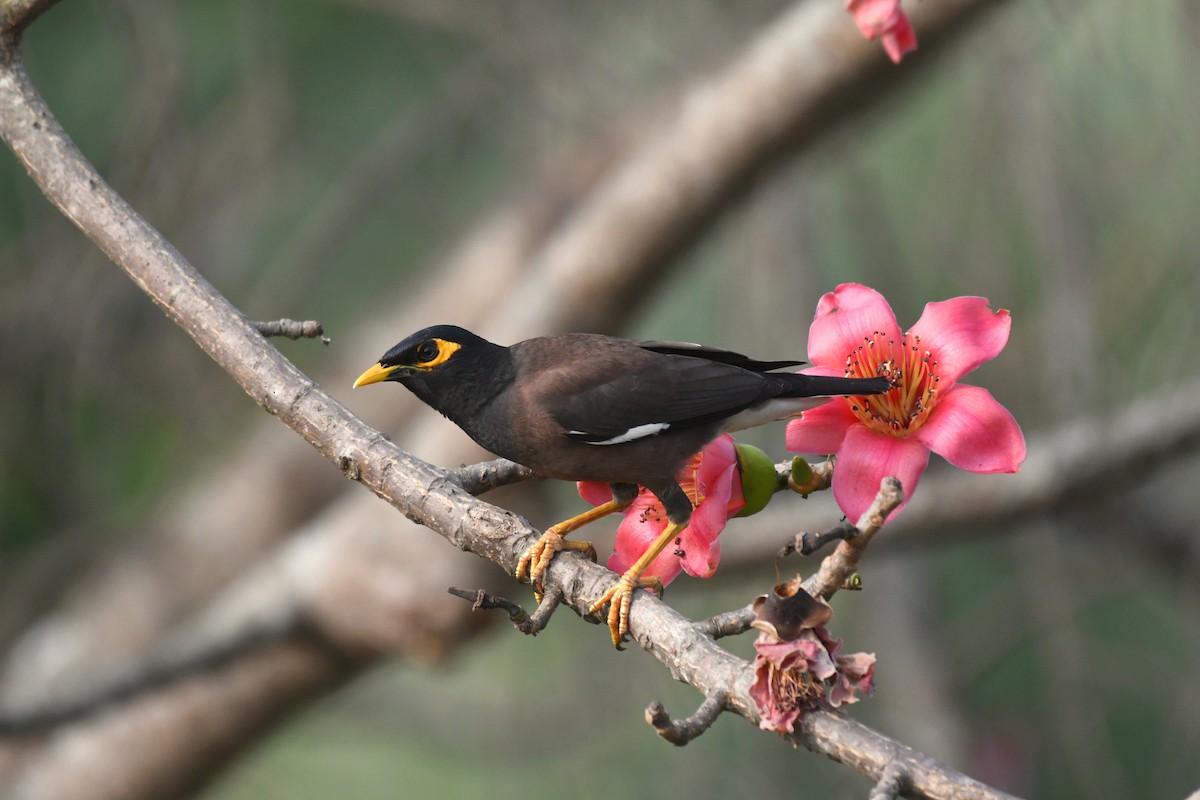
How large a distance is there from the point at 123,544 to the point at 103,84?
103 inches

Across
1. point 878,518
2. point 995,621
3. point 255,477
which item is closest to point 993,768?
point 995,621

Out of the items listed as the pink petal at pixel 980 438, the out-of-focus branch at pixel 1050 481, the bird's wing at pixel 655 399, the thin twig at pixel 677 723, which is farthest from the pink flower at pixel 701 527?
the out-of-focus branch at pixel 1050 481

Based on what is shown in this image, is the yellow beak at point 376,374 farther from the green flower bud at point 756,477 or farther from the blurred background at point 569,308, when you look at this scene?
the blurred background at point 569,308

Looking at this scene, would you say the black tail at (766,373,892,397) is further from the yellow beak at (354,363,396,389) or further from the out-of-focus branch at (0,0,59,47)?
the out-of-focus branch at (0,0,59,47)

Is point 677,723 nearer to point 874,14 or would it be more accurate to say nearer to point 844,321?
point 844,321

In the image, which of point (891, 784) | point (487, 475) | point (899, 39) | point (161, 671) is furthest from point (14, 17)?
point (161, 671)

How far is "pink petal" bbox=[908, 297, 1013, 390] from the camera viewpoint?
76.0 inches

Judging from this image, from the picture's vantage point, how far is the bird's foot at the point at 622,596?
200cm

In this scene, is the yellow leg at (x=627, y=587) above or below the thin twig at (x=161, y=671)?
above

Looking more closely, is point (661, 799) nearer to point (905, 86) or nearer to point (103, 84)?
point (905, 86)

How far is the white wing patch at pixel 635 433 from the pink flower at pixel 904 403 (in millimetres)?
413

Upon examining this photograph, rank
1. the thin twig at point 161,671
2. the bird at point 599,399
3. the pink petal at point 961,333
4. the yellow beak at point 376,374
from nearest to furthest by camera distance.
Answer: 1. the pink petal at point 961,333
2. the bird at point 599,399
3. the yellow beak at point 376,374
4. the thin twig at point 161,671

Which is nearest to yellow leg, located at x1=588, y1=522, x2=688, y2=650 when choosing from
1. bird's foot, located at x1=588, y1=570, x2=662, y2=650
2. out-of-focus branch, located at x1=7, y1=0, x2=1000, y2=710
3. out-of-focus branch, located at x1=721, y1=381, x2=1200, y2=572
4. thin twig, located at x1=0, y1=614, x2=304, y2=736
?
bird's foot, located at x1=588, y1=570, x2=662, y2=650

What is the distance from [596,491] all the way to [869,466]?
87 centimetres
